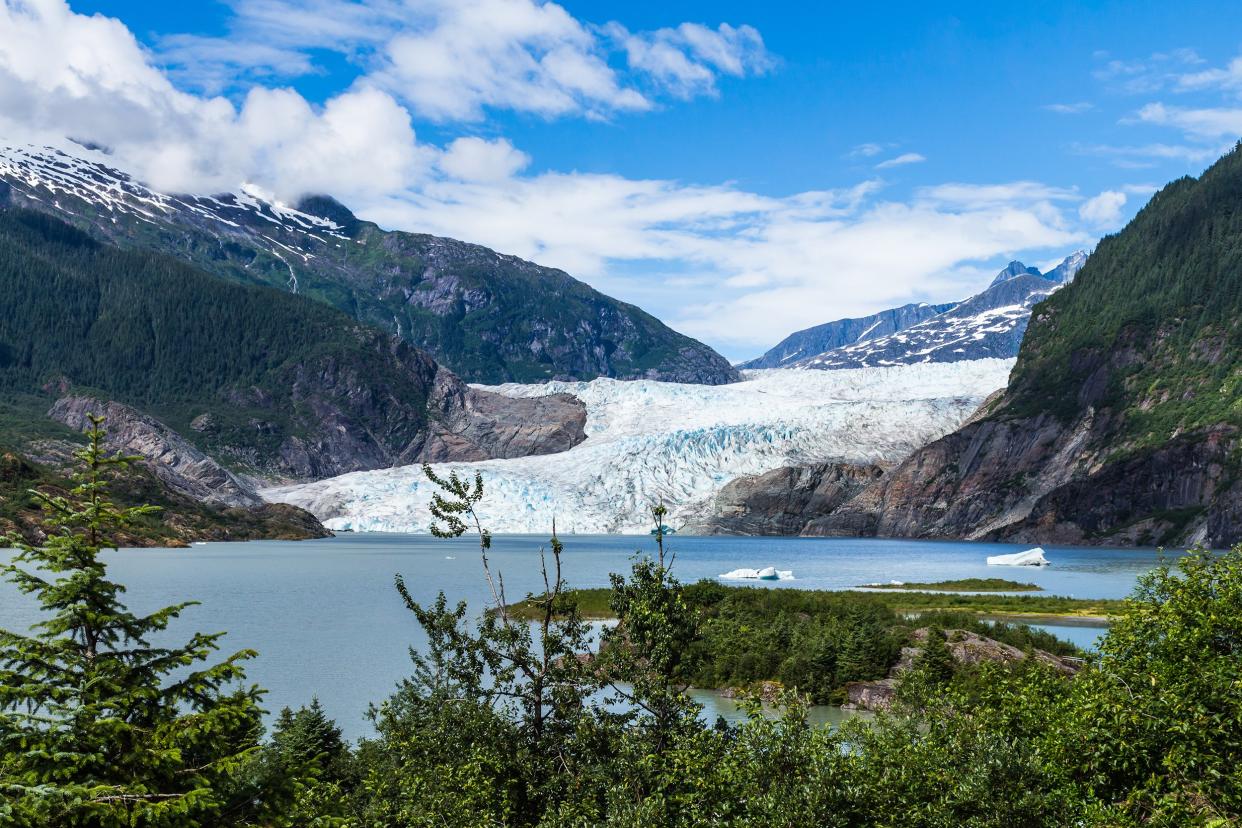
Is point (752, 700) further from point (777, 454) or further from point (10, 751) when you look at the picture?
point (777, 454)

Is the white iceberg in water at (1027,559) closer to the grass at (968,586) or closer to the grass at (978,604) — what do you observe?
the grass at (968,586)

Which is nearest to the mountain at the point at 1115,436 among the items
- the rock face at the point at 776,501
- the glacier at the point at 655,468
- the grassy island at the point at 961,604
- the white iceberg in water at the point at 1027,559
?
the rock face at the point at 776,501

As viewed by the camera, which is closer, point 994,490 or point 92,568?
point 92,568

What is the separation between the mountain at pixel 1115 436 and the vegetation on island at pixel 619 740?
447 ft

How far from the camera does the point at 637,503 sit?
174 metres

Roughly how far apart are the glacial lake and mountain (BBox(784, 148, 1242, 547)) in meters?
6.33

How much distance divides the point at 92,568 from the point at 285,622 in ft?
186

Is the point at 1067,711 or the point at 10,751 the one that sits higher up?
the point at 10,751

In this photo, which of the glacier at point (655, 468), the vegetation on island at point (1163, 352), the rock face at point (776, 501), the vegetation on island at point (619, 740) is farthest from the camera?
the rock face at point (776, 501)

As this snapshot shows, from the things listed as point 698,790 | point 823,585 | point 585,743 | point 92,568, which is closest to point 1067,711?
point 698,790

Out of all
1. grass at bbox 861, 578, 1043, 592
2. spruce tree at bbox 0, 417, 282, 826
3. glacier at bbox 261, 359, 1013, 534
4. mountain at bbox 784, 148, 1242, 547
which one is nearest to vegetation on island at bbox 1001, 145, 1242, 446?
mountain at bbox 784, 148, 1242, 547

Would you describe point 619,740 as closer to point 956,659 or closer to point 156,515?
point 956,659

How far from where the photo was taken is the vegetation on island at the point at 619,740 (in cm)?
1182

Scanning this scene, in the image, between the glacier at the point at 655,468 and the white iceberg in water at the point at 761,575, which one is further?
the glacier at the point at 655,468
